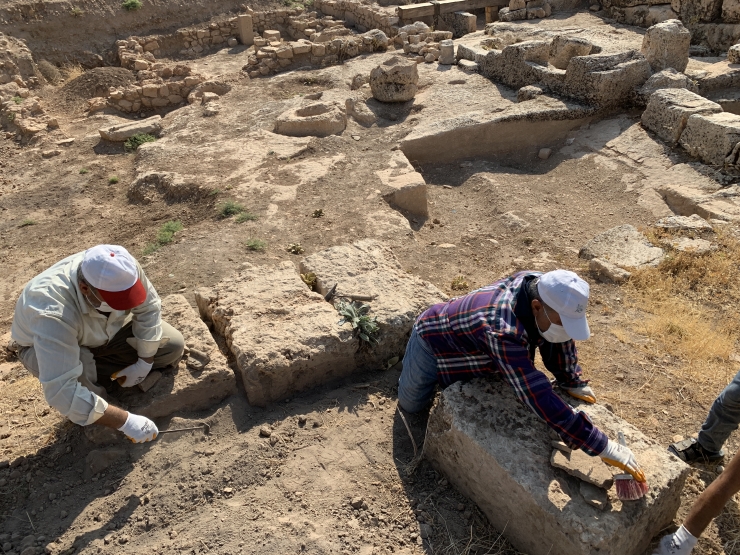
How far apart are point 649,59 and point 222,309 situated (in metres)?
8.09

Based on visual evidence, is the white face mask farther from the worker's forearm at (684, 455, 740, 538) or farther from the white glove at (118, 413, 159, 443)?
the white glove at (118, 413, 159, 443)

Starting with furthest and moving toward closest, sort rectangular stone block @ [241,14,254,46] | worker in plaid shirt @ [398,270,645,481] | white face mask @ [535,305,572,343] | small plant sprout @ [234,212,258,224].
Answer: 1. rectangular stone block @ [241,14,254,46]
2. small plant sprout @ [234,212,258,224]
3. white face mask @ [535,305,572,343]
4. worker in plaid shirt @ [398,270,645,481]

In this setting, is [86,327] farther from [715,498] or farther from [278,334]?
[715,498]

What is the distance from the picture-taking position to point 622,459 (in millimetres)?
2920

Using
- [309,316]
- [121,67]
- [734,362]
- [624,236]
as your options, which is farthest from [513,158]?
[121,67]

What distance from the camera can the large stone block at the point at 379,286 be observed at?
4.34 meters

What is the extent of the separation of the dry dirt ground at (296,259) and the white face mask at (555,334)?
110cm

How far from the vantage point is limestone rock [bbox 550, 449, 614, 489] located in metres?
2.91

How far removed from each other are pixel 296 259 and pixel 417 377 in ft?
8.55

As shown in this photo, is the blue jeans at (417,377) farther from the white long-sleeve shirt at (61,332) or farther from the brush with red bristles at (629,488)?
the white long-sleeve shirt at (61,332)

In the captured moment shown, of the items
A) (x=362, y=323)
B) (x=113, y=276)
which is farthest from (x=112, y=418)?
(x=362, y=323)

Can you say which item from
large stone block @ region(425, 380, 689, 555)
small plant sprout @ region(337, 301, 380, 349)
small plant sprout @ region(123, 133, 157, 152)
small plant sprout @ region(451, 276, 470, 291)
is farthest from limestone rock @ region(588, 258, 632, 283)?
small plant sprout @ region(123, 133, 157, 152)

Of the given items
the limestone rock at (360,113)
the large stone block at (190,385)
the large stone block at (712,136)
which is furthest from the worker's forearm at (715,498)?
the limestone rock at (360,113)

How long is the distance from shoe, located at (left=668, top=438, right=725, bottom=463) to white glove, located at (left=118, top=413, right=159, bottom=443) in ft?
10.8
